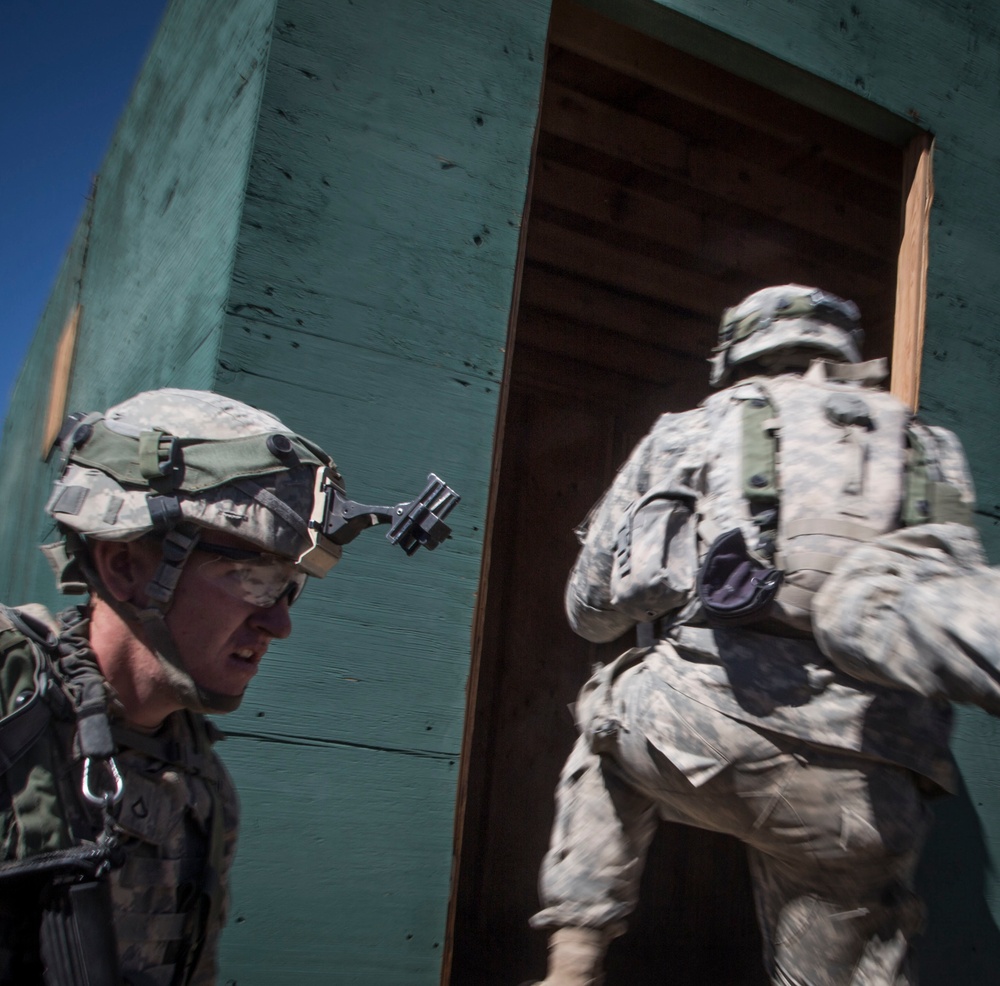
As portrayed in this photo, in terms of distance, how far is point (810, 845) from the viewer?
2.22 meters

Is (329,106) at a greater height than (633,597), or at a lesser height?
greater

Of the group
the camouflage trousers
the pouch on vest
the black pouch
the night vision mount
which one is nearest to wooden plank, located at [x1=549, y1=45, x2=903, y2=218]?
the pouch on vest

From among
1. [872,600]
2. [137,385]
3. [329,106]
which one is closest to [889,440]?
[872,600]

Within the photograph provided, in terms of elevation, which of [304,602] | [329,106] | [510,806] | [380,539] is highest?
[329,106]

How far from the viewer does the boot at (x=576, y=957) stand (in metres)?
2.39

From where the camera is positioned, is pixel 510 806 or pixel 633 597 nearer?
pixel 633 597

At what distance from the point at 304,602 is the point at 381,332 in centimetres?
74

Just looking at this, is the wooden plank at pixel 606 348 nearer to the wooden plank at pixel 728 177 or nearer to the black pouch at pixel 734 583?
the wooden plank at pixel 728 177

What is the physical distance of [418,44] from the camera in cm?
300

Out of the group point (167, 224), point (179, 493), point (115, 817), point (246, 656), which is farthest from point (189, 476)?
point (167, 224)

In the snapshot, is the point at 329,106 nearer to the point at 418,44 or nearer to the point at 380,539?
the point at 418,44

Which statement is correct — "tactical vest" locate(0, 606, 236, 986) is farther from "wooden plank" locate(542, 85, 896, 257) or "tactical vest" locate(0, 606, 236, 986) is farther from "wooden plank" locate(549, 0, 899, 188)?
"wooden plank" locate(542, 85, 896, 257)

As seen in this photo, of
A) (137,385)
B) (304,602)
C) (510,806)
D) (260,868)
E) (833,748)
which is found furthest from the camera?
(510,806)

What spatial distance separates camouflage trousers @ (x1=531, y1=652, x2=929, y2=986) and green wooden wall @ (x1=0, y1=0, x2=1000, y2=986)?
1.71 ft
